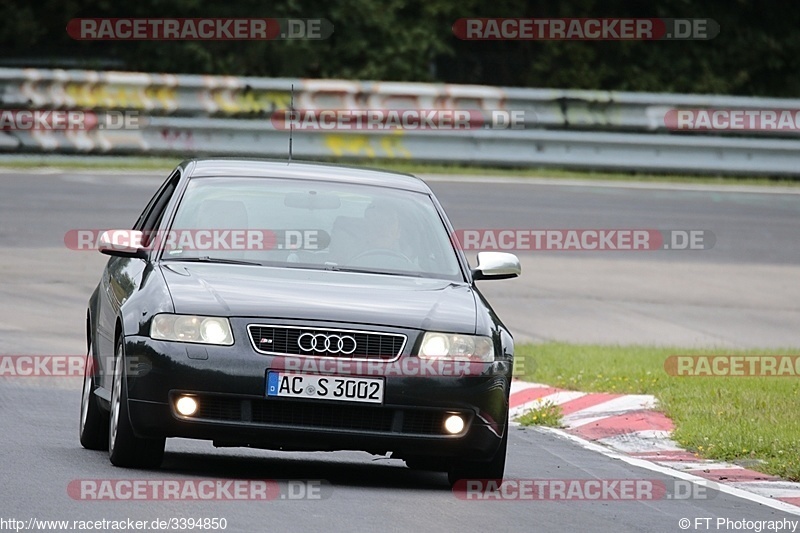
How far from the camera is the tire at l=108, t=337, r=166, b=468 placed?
27.0ft

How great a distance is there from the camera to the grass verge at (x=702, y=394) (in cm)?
1045

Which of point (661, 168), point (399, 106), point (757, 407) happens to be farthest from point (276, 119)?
point (757, 407)

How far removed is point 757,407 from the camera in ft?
39.6

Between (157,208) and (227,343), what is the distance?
6.61ft

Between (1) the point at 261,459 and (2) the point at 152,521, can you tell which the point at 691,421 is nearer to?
(1) the point at 261,459

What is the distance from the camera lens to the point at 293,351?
809 cm

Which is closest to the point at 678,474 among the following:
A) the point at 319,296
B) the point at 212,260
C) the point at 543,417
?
the point at 543,417

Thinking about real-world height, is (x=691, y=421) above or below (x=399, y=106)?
below
